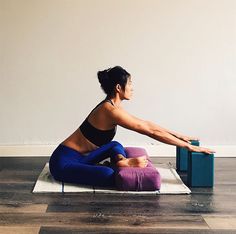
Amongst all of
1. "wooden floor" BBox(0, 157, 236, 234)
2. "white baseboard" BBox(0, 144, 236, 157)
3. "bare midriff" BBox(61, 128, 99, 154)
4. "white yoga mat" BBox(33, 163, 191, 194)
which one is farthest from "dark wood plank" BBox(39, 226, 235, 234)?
"white baseboard" BBox(0, 144, 236, 157)

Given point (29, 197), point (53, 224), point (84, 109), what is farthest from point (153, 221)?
point (84, 109)

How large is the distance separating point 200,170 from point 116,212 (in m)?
0.87

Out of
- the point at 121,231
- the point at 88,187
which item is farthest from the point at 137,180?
the point at 121,231

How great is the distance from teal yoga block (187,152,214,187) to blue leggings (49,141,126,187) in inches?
22.9

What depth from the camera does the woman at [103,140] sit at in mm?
2875

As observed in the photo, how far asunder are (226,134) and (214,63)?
75 cm

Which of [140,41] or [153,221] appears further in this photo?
[140,41]

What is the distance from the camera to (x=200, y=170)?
116 inches

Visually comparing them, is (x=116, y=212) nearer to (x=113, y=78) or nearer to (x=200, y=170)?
(x=200, y=170)

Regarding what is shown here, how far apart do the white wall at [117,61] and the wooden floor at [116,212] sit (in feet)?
3.93

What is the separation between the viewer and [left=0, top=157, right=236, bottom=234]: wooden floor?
2115 millimetres

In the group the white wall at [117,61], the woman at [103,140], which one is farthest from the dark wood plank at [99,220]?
the white wall at [117,61]

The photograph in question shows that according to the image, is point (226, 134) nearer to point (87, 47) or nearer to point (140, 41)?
point (140, 41)

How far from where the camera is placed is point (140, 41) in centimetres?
409
